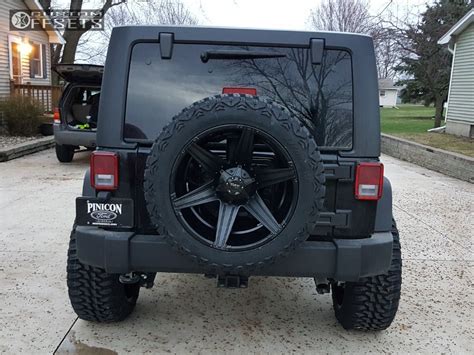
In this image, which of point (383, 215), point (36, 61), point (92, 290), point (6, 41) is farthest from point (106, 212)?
point (36, 61)

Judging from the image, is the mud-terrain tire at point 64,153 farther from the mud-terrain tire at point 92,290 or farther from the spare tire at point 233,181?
the spare tire at point 233,181

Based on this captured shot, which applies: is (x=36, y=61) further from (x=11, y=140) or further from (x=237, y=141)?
(x=237, y=141)

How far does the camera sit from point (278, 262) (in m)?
2.53

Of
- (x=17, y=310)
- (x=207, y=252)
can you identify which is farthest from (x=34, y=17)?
Result: (x=207, y=252)

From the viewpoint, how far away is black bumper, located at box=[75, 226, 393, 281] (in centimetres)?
256

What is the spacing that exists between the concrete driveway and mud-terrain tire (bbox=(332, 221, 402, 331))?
0.48ft

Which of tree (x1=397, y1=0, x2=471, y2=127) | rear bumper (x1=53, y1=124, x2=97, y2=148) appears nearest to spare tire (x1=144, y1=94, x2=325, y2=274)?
rear bumper (x1=53, y1=124, x2=97, y2=148)

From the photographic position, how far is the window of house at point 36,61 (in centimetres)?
1858

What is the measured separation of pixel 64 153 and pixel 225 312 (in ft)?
25.3

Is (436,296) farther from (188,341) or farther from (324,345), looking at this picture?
(188,341)

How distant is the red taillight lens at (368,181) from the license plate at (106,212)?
4.19ft

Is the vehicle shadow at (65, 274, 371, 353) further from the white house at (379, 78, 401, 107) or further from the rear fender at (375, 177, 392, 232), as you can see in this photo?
the white house at (379, 78, 401, 107)

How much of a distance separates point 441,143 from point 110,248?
1252cm

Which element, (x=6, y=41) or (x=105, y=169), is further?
(x=6, y=41)
